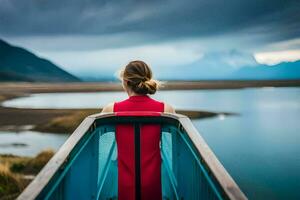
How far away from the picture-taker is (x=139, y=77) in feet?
11.0

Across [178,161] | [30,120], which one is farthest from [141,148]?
[30,120]

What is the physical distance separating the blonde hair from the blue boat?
28 centimetres

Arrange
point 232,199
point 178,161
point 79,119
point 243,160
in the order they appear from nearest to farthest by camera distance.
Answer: point 232,199 < point 178,161 < point 243,160 < point 79,119

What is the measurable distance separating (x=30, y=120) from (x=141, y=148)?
50229 mm

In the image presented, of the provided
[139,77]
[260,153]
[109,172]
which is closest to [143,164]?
[139,77]

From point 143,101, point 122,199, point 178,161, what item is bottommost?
point 122,199

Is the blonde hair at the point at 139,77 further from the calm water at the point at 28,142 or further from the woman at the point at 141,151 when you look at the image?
the calm water at the point at 28,142

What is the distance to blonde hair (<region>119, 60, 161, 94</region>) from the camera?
3.36 meters

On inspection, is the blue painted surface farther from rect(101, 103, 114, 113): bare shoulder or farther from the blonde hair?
the blonde hair

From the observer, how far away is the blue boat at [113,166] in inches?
82.4

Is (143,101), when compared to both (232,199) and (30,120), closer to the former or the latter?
(232,199)

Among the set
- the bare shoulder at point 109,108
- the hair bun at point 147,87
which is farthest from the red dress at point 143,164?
the bare shoulder at point 109,108

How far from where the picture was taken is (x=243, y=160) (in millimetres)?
33062

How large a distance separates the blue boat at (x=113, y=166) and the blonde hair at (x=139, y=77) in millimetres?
285
